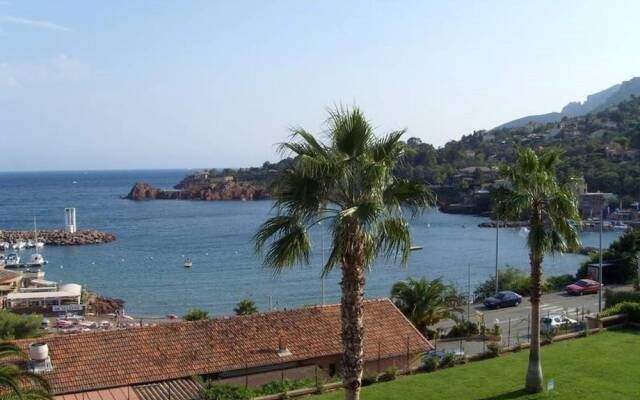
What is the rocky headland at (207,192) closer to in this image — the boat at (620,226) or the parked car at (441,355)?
the boat at (620,226)

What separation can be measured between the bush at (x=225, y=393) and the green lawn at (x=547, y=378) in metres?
1.83

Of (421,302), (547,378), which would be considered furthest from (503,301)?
(547,378)

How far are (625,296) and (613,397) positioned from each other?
14587mm

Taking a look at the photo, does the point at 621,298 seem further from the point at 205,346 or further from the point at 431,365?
the point at 205,346

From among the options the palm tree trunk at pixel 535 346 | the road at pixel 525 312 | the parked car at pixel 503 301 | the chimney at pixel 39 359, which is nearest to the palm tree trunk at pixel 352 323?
the palm tree trunk at pixel 535 346

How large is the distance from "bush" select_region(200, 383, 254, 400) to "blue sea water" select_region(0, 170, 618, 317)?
11033 millimetres

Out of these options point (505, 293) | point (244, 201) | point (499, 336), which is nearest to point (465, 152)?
Answer: point (244, 201)

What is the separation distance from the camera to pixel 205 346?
20312 mm

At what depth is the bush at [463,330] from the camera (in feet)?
94.1

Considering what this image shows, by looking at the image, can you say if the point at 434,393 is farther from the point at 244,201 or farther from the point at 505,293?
the point at 244,201

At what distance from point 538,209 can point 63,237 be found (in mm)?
93539

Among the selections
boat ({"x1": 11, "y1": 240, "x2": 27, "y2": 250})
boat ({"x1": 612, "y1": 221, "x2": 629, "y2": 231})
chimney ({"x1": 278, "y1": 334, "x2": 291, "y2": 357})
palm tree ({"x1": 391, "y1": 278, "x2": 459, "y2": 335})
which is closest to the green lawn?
chimney ({"x1": 278, "y1": 334, "x2": 291, "y2": 357})

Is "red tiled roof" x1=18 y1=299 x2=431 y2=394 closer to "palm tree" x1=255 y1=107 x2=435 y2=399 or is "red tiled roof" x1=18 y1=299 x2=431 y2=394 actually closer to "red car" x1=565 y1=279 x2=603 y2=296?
"palm tree" x1=255 y1=107 x2=435 y2=399

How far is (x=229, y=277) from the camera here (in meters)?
65.6
